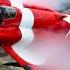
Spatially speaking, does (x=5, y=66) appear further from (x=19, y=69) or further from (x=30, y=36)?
(x=30, y=36)

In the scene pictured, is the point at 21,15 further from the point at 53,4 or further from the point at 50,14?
the point at 53,4

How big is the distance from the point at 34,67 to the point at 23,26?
141mm

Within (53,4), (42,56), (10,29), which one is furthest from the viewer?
(53,4)

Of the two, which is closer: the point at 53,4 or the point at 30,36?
the point at 30,36

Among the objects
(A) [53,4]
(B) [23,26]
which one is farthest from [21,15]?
(A) [53,4]

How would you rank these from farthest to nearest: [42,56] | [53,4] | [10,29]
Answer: [53,4]
[42,56]
[10,29]

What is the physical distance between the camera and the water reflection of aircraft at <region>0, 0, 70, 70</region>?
0.83 metres

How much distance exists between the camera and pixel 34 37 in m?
0.91

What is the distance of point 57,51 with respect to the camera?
0.99m

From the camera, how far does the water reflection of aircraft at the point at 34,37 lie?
83 centimetres

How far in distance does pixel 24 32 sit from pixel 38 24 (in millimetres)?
76

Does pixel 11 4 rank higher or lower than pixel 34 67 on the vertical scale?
higher

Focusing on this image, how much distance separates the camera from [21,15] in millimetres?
863

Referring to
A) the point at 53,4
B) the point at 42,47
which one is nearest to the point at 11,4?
the point at 42,47
